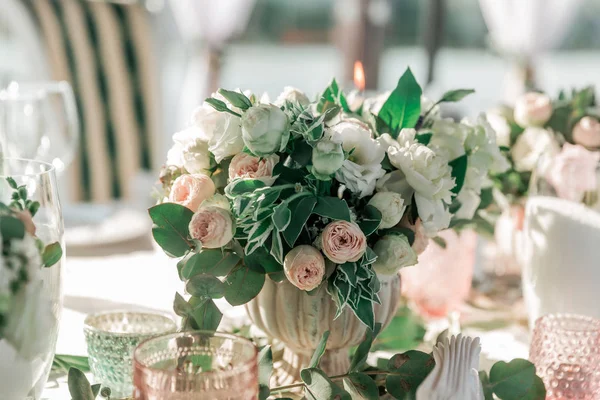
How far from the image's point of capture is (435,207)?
0.73 meters

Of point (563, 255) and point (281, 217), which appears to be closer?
point (281, 217)

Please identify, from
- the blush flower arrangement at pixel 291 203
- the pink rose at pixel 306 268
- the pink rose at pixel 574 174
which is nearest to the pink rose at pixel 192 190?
the blush flower arrangement at pixel 291 203

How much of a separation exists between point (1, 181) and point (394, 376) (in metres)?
0.35

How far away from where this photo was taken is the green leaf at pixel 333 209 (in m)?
0.64

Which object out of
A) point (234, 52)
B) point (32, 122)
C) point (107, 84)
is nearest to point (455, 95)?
point (32, 122)

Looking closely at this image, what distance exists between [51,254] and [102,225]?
965 mm

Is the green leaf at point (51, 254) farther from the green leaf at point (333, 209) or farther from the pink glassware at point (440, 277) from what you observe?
the pink glassware at point (440, 277)

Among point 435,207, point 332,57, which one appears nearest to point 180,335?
point 435,207

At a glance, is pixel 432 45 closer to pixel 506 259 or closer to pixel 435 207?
pixel 506 259

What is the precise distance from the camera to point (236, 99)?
0.66 metres

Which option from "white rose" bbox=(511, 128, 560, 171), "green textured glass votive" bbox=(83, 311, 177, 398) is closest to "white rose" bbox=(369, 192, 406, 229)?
"green textured glass votive" bbox=(83, 311, 177, 398)

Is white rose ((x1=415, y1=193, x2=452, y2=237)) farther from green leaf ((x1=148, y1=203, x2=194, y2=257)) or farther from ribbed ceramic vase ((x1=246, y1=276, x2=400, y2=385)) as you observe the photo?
green leaf ((x1=148, y1=203, x2=194, y2=257))

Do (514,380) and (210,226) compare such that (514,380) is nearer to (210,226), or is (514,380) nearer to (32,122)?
(210,226)

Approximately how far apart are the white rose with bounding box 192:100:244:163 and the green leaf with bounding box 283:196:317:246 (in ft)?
0.29
